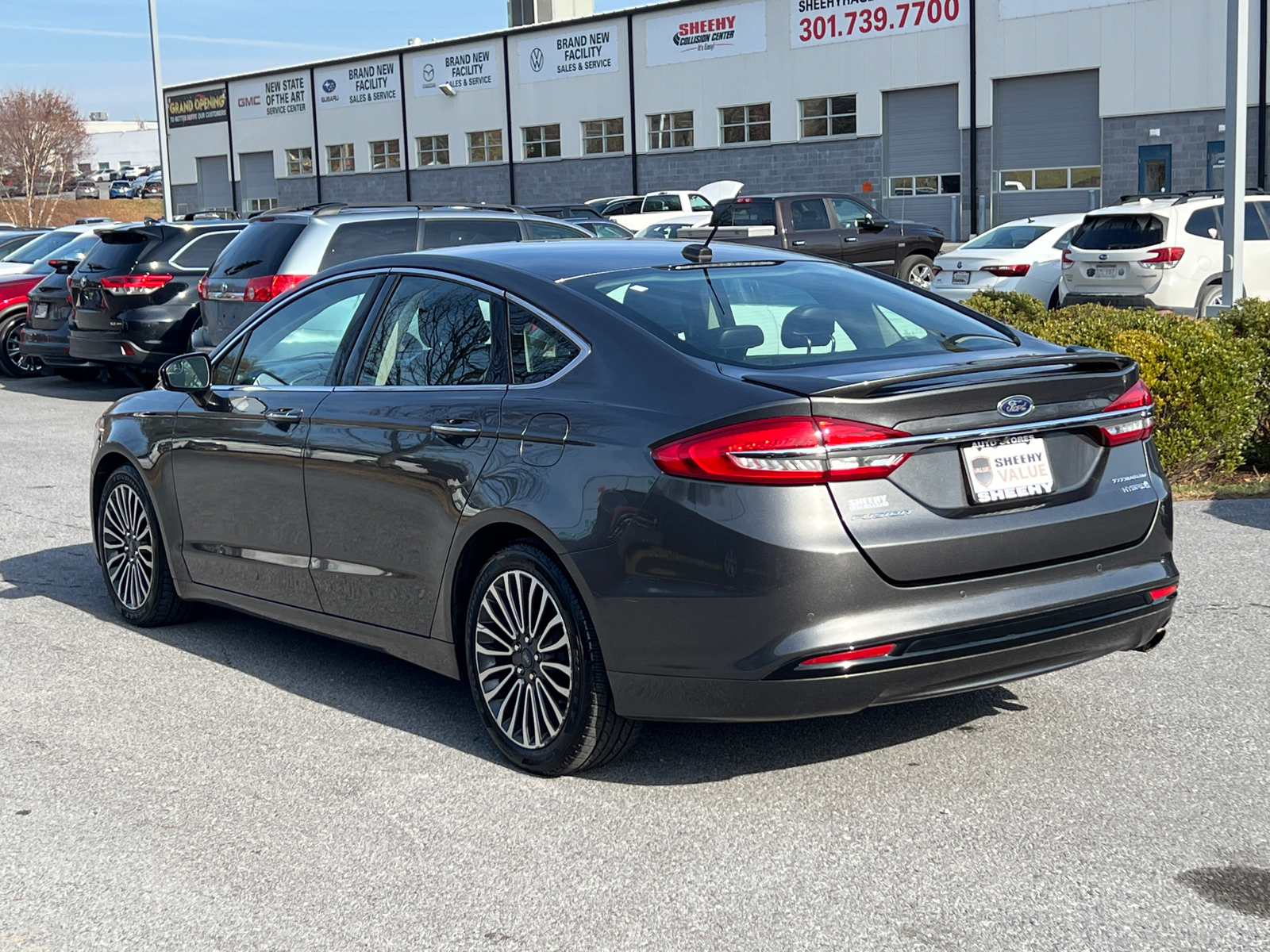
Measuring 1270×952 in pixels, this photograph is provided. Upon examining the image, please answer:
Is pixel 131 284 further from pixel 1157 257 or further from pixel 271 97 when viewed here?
pixel 271 97

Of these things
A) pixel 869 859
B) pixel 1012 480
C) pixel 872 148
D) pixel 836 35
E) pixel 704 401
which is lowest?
pixel 869 859

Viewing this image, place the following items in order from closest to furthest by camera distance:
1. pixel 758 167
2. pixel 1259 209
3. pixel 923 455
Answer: pixel 923 455
pixel 1259 209
pixel 758 167

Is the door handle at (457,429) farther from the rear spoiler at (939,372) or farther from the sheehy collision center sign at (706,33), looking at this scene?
the sheehy collision center sign at (706,33)

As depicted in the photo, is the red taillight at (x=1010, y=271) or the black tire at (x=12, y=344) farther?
the red taillight at (x=1010, y=271)

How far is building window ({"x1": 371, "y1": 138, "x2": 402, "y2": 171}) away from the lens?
5778 centimetres

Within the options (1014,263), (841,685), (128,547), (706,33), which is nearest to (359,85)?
(706,33)

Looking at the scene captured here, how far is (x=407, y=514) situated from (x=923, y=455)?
71.0 inches

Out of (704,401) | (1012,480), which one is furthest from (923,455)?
(704,401)

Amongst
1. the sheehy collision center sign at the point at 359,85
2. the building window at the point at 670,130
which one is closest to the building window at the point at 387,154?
the sheehy collision center sign at the point at 359,85

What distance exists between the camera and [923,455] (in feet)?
13.4

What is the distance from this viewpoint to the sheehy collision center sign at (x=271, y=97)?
61.6 metres

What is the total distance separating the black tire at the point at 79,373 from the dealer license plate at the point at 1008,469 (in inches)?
651

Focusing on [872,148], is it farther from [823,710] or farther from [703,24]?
[823,710]

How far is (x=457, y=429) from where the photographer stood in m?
4.81
